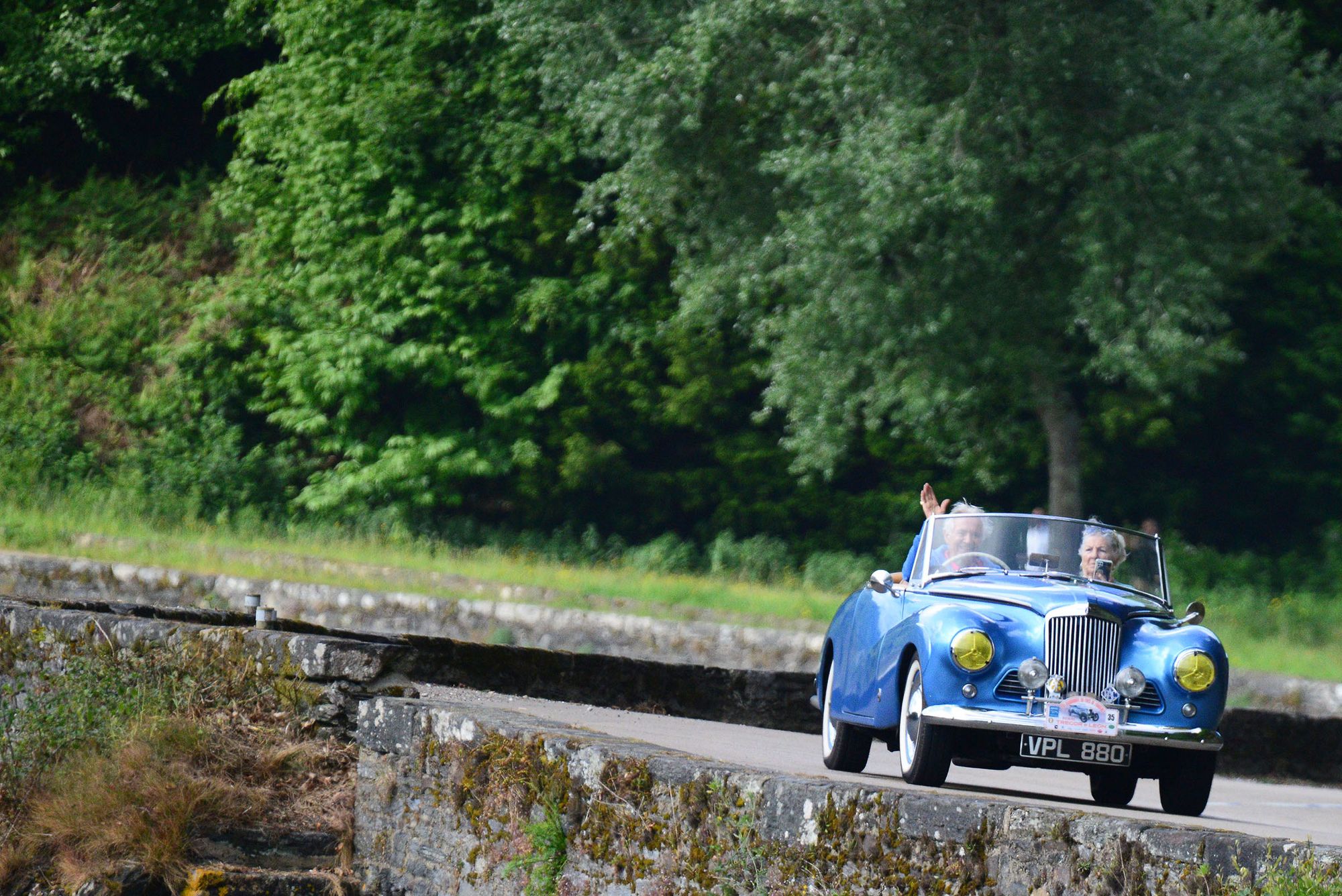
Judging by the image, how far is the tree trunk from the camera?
23.6 m

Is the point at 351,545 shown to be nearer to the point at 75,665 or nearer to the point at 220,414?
the point at 220,414

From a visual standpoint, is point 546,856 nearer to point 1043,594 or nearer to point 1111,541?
point 1043,594

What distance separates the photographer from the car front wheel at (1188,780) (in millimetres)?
7914

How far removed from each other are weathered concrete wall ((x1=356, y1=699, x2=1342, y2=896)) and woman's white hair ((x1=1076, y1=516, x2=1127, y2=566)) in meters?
3.01

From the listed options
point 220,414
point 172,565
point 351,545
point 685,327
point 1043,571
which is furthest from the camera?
point 220,414

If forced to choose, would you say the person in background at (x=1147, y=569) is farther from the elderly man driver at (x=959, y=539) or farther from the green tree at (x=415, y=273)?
the green tree at (x=415, y=273)

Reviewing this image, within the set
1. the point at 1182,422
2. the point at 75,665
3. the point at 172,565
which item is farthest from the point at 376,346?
the point at 75,665

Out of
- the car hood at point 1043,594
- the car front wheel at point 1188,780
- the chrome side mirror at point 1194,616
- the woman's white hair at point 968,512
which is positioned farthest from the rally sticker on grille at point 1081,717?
the woman's white hair at point 968,512

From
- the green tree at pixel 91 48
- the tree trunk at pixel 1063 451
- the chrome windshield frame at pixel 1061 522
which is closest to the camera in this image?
the chrome windshield frame at pixel 1061 522

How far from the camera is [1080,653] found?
7.64m

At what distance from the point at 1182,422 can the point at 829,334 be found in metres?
9.33

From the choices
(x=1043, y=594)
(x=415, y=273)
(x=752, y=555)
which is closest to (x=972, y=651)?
(x=1043, y=594)

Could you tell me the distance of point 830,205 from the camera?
68.6 ft

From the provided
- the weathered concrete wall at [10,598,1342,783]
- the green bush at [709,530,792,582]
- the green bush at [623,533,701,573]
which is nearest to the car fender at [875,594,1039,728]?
the weathered concrete wall at [10,598,1342,783]
